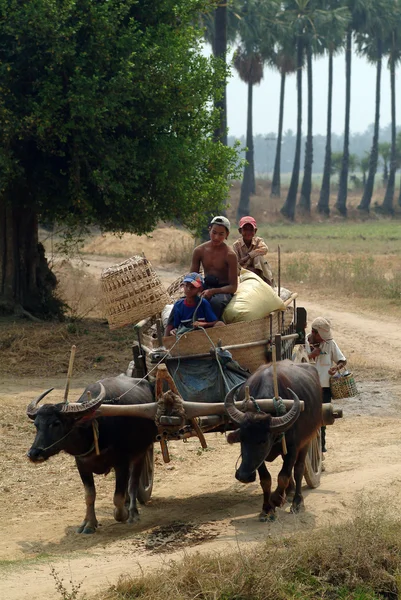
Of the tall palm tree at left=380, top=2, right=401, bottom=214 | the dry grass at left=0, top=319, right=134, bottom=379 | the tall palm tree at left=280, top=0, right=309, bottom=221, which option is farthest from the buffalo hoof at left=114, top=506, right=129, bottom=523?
the tall palm tree at left=380, top=2, right=401, bottom=214

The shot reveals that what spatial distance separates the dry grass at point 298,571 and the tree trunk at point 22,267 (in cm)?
1232

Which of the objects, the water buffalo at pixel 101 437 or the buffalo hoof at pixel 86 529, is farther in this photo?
the buffalo hoof at pixel 86 529

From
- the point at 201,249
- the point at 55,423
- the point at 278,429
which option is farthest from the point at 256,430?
the point at 201,249

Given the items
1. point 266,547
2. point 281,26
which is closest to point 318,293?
point 266,547

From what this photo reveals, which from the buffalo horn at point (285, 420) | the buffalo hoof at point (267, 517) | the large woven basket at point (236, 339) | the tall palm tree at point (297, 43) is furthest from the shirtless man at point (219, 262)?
the tall palm tree at point (297, 43)

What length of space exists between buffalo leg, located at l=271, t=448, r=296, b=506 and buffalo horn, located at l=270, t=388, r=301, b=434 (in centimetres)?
59

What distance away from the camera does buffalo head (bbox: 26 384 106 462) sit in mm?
7965

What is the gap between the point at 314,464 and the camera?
9930mm

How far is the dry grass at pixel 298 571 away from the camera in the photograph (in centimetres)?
651

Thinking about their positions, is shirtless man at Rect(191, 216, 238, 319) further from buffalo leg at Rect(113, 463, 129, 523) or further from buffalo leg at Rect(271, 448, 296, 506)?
buffalo leg at Rect(113, 463, 129, 523)

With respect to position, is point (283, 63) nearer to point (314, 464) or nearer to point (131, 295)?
point (131, 295)

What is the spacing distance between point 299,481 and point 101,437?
6.13 ft

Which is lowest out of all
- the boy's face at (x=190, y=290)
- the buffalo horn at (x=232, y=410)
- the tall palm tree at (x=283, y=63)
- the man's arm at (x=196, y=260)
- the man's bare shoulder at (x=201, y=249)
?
the buffalo horn at (x=232, y=410)

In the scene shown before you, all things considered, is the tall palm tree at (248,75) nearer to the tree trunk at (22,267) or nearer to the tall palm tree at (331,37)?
the tall palm tree at (331,37)
